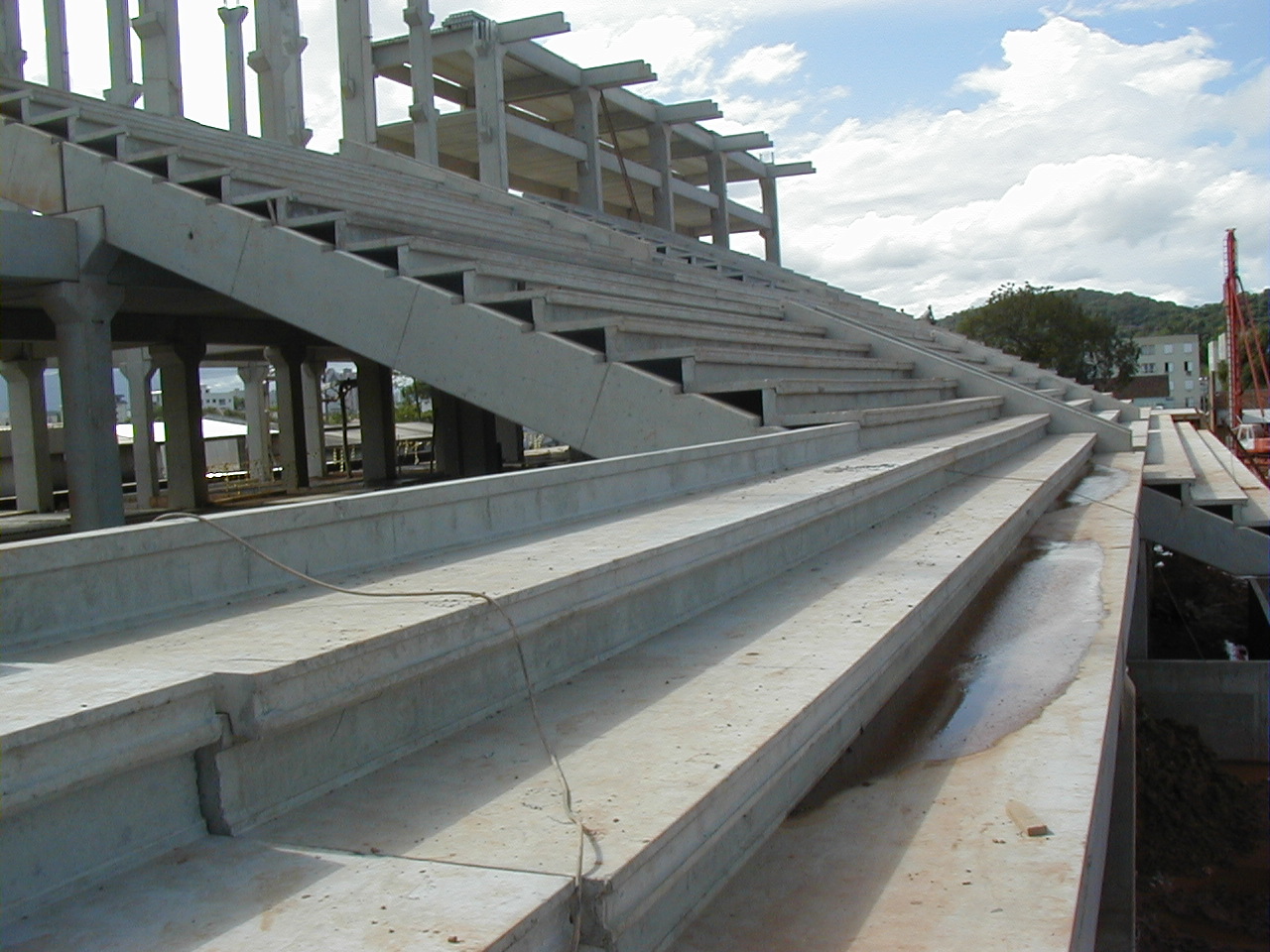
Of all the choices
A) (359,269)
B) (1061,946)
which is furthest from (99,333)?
(1061,946)

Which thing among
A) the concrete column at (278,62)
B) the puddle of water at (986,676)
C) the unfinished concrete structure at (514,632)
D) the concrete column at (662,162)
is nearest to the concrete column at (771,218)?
the concrete column at (662,162)

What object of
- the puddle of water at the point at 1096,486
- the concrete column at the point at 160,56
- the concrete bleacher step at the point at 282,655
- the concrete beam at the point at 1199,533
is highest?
the concrete column at the point at 160,56

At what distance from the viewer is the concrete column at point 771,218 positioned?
125ft

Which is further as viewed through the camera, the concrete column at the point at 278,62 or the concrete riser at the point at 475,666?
the concrete column at the point at 278,62

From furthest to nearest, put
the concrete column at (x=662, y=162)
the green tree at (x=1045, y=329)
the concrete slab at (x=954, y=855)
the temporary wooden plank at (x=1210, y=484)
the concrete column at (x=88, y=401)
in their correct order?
the green tree at (x=1045, y=329) < the concrete column at (x=662, y=162) < the concrete column at (x=88, y=401) < the temporary wooden plank at (x=1210, y=484) < the concrete slab at (x=954, y=855)

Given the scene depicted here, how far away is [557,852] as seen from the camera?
211cm

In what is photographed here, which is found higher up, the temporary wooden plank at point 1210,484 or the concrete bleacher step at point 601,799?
the concrete bleacher step at point 601,799

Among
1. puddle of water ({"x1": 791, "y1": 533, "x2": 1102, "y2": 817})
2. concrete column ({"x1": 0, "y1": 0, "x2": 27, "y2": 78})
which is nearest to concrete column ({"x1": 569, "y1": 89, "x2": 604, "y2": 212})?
concrete column ({"x1": 0, "y1": 0, "x2": 27, "y2": 78})

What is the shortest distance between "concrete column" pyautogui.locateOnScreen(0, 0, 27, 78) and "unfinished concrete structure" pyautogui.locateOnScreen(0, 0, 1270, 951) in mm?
7199

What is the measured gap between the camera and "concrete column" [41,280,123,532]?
37.7ft

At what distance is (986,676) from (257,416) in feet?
114

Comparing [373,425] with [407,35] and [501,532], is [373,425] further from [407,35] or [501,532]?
[501,532]

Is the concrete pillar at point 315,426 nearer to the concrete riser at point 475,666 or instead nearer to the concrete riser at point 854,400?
the concrete riser at point 854,400

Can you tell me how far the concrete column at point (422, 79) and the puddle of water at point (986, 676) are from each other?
18780 millimetres
